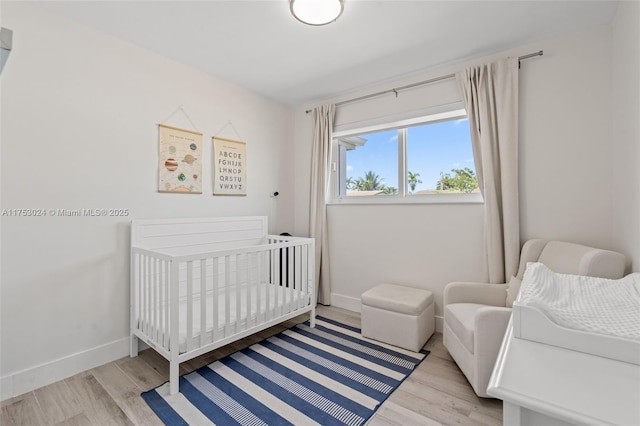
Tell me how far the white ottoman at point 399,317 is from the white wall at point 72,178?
1.85m

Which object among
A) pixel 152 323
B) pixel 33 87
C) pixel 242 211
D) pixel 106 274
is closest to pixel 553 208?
pixel 242 211

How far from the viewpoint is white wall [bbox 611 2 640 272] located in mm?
1501

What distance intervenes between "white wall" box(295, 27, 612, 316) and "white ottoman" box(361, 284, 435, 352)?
27cm

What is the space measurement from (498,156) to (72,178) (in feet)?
10.0

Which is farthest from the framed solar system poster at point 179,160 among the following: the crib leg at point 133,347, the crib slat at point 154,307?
the crib leg at point 133,347

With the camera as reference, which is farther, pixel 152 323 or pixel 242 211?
pixel 242 211

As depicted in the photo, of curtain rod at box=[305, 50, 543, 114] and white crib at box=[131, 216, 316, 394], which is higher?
curtain rod at box=[305, 50, 543, 114]

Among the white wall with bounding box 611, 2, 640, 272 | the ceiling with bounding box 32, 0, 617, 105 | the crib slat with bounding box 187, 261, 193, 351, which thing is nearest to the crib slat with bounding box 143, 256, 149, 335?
the crib slat with bounding box 187, 261, 193, 351

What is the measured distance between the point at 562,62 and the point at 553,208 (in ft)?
3.46

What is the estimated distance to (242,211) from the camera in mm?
3016

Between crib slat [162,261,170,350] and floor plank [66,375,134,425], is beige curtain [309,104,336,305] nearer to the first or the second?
crib slat [162,261,170,350]

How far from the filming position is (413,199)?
2.79m

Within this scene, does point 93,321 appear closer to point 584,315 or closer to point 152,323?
point 152,323

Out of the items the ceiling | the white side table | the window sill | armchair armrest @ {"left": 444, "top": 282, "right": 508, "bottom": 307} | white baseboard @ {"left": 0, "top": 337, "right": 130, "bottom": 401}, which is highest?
the ceiling
